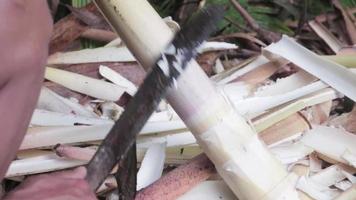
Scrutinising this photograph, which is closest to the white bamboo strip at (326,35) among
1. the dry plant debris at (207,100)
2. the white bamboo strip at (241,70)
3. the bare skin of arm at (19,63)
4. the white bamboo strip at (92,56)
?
the dry plant debris at (207,100)

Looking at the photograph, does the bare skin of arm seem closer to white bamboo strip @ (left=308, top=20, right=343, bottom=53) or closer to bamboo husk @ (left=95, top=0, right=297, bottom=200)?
bamboo husk @ (left=95, top=0, right=297, bottom=200)

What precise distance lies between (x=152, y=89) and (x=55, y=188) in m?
0.15

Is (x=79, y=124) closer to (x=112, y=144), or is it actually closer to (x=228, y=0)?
(x=112, y=144)

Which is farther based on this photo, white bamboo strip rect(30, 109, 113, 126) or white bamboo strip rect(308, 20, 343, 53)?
white bamboo strip rect(308, 20, 343, 53)

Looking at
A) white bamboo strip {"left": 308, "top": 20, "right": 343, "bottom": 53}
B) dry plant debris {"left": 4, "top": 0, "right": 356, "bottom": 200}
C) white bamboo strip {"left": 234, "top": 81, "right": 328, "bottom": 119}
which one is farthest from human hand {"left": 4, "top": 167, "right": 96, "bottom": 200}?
white bamboo strip {"left": 308, "top": 20, "right": 343, "bottom": 53}

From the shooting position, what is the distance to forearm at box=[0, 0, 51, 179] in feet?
1.94

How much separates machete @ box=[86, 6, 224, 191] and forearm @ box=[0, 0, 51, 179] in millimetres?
226

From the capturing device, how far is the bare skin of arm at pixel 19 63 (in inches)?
23.3

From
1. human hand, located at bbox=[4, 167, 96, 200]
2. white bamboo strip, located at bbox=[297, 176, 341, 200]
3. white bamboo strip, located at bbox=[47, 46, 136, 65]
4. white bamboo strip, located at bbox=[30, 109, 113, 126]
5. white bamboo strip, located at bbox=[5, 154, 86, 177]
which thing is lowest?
white bamboo strip, located at bbox=[297, 176, 341, 200]

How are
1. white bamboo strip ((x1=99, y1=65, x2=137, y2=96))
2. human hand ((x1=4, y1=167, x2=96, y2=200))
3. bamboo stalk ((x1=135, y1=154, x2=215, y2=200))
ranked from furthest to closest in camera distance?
white bamboo strip ((x1=99, y1=65, x2=137, y2=96)) → bamboo stalk ((x1=135, y1=154, x2=215, y2=200)) → human hand ((x1=4, y1=167, x2=96, y2=200))

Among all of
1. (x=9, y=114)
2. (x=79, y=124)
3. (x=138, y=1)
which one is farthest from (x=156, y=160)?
(x=9, y=114)

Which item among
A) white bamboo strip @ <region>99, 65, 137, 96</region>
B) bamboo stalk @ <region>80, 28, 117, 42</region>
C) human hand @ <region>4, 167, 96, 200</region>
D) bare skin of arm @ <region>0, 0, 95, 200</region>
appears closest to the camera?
bare skin of arm @ <region>0, 0, 95, 200</region>

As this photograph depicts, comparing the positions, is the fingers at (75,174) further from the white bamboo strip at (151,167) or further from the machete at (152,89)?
the white bamboo strip at (151,167)

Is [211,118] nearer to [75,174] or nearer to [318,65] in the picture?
[75,174]
